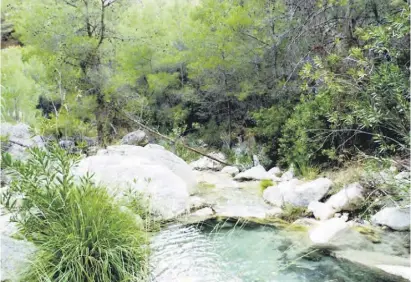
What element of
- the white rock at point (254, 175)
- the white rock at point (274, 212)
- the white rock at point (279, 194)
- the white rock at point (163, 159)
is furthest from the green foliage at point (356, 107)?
the white rock at point (163, 159)

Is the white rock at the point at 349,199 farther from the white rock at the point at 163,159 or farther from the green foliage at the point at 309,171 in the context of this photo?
the white rock at the point at 163,159

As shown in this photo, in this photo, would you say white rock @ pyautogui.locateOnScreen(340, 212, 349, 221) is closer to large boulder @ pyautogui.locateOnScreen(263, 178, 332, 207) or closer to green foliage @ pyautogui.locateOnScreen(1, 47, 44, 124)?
large boulder @ pyautogui.locateOnScreen(263, 178, 332, 207)

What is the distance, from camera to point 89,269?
2.89 m

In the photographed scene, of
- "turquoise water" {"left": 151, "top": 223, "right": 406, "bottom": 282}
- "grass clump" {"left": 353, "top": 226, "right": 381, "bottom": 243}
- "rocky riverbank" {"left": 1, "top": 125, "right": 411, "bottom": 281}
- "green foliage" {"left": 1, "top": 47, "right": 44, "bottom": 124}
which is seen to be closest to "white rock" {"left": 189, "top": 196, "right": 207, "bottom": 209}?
"rocky riverbank" {"left": 1, "top": 125, "right": 411, "bottom": 281}

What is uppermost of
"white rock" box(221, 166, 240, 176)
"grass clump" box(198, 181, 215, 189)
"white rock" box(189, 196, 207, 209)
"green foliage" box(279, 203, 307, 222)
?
"green foliage" box(279, 203, 307, 222)

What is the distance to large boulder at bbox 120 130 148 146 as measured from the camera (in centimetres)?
1377

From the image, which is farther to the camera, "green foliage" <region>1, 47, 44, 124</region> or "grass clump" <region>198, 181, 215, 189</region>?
"green foliage" <region>1, 47, 44, 124</region>

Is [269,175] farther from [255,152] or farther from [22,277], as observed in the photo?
[22,277]

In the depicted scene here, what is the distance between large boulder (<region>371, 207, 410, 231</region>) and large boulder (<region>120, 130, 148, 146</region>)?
10.1m

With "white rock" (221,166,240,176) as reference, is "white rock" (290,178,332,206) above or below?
above

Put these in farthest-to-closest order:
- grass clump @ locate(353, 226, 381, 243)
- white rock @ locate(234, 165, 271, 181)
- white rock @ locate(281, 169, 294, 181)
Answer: white rock @ locate(234, 165, 271, 181) → white rock @ locate(281, 169, 294, 181) → grass clump @ locate(353, 226, 381, 243)

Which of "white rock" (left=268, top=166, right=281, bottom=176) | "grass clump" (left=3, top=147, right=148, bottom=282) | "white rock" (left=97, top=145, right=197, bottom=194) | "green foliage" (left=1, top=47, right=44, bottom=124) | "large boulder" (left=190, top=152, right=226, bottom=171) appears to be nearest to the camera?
"grass clump" (left=3, top=147, right=148, bottom=282)

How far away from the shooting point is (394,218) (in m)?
5.12

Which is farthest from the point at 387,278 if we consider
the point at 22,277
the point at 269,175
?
the point at 269,175
